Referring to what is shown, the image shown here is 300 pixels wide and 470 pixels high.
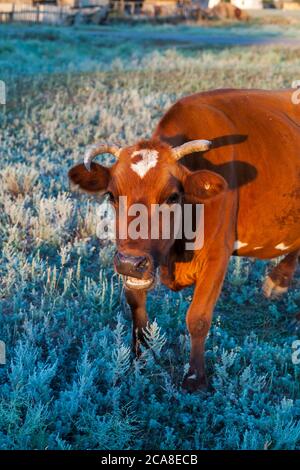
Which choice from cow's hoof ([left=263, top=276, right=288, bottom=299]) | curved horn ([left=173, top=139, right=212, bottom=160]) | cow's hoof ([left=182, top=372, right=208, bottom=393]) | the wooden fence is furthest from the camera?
the wooden fence

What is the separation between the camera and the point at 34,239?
7.10m

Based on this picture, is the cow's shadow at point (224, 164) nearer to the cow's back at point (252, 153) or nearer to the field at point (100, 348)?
the cow's back at point (252, 153)

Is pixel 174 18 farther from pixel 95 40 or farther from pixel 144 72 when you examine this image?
pixel 144 72

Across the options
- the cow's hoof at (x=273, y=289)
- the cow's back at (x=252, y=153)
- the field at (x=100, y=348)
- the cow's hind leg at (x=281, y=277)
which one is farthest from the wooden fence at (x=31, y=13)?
the cow's back at (x=252, y=153)

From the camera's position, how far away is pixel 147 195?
411cm

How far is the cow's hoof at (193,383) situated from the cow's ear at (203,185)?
1276 mm

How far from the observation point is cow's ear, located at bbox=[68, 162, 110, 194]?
460 centimetres

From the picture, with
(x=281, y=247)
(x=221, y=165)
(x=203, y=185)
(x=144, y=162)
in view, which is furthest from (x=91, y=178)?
(x=281, y=247)

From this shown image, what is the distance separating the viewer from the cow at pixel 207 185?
418cm

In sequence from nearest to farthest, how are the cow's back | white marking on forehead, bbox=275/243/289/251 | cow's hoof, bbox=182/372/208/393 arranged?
cow's hoof, bbox=182/372/208/393
the cow's back
white marking on forehead, bbox=275/243/289/251

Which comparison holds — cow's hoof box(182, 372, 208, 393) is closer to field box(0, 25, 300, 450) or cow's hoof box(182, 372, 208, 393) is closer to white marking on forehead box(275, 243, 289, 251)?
field box(0, 25, 300, 450)

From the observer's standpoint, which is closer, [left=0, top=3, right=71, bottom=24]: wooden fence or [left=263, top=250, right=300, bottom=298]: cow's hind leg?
[left=263, top=250, right=300, bottom=298]: cow's hind leg

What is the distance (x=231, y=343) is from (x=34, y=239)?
9.30 feet

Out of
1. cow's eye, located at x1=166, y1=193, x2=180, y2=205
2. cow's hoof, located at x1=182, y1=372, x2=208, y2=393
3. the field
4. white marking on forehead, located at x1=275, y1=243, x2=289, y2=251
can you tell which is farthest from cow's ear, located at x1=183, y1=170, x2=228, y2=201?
white marking on forehead, located at x1=275, y1=243, x2=289, y2=251
